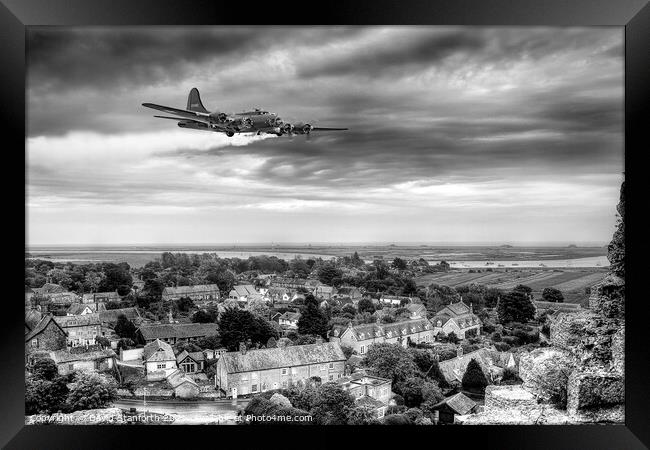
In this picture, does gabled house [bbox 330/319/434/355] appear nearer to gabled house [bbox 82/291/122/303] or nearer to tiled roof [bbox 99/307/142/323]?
tiled roof [bbox 99/307/142/323]

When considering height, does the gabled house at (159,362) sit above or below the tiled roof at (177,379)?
above

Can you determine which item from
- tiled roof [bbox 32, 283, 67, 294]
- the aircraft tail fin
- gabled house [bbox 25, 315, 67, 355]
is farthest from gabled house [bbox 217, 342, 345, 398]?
the aircraft tail fin

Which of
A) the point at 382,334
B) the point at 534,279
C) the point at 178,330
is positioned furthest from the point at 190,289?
the point at 534,279

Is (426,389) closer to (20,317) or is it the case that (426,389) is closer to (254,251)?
(254,251)

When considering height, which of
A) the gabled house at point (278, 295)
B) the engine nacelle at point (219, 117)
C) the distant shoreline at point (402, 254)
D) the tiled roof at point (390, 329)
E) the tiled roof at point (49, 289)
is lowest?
the tiled roof at point (390, 329)

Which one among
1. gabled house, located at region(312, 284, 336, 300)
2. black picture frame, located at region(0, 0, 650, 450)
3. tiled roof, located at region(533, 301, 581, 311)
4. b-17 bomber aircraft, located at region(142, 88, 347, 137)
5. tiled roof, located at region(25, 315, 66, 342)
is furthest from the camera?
gabled house, located at region(312, 284, 336, 300)

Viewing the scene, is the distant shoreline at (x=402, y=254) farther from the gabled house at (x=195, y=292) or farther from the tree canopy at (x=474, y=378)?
the tree canopy at (x=474, y=378)

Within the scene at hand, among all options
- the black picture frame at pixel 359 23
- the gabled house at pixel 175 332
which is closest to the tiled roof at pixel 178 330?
the gabled house at pixel 175 332
